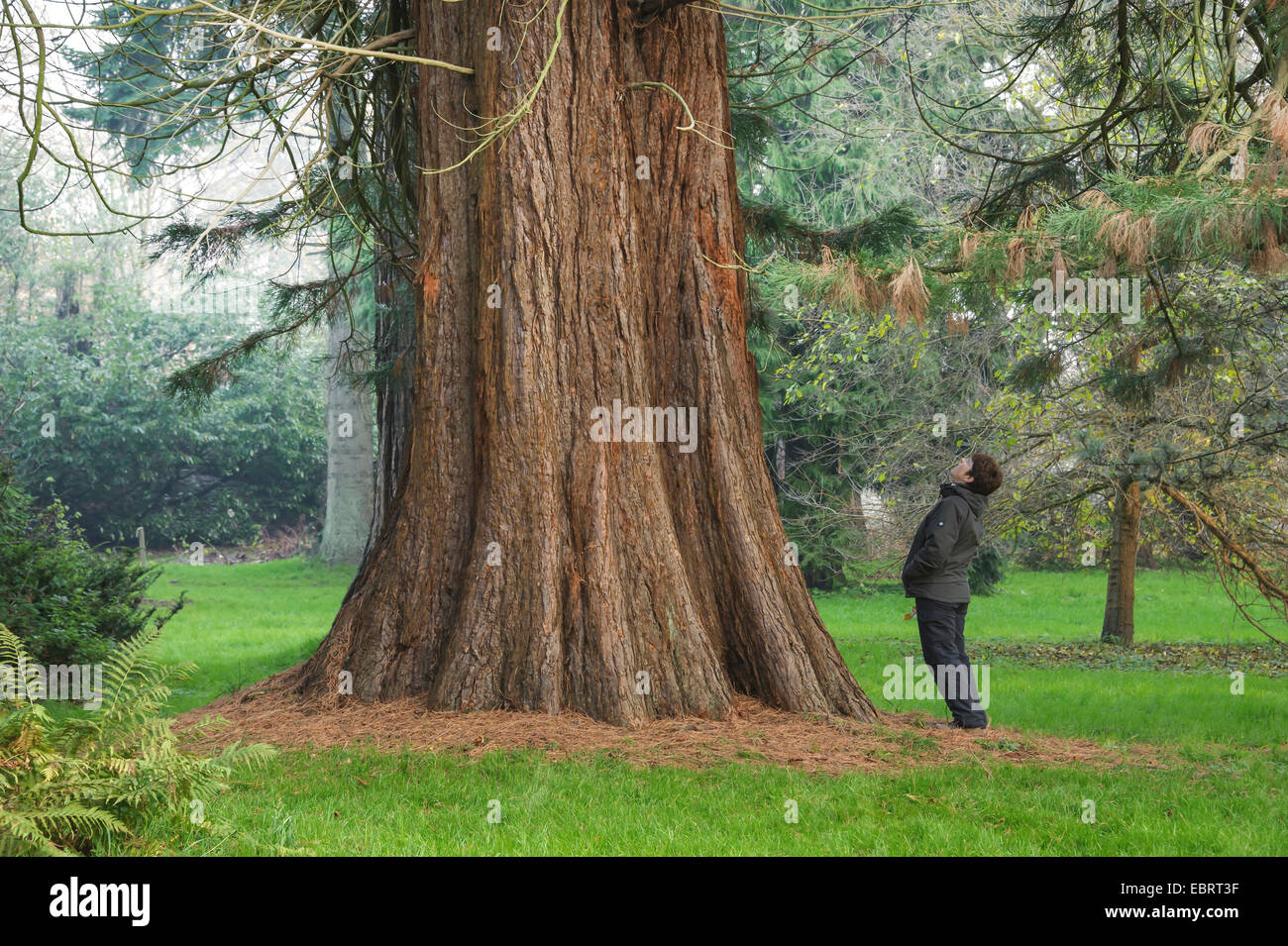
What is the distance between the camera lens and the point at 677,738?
6.23 m

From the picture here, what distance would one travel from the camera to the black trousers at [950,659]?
734 centimetres

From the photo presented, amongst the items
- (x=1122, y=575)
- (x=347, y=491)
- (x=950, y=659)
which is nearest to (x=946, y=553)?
(x=950, y=659)

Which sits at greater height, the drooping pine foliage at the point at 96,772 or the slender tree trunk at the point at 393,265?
the slender tree trunk at the point at 393,265

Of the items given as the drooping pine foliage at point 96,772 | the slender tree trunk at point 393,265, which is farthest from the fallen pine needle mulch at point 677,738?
the slender tree trunk at point 393,265

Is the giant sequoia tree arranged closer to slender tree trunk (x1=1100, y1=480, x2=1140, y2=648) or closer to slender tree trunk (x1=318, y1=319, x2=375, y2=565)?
slender tree trunk (x1=1100, y1=480, x2=1140, y2=648)

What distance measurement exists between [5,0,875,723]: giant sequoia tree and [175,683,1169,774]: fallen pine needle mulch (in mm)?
175

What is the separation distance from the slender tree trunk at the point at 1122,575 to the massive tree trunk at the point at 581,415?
8154 millimetres

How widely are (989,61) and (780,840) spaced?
18.9 meters

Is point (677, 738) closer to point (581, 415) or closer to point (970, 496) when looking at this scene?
point (581, 415)

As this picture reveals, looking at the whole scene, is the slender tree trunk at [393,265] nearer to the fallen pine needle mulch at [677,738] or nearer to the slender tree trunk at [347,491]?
the fallen pine needle mulch at [677,738]

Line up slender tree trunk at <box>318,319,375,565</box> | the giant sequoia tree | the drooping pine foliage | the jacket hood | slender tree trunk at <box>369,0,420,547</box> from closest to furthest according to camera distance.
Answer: the drooping pine foliage < the giant sequoia tree < the jacket hood < slender tree trunk at <box>369,0,420,547</box> < slender tree trunk at <box>318,319,375,565</box>

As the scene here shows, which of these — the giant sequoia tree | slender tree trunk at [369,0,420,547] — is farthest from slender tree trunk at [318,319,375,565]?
the giant sequoia tree

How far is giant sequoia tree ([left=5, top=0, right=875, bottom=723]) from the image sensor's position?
666 cm

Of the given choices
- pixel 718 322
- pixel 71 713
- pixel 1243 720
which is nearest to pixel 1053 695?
pixel 1243 720
